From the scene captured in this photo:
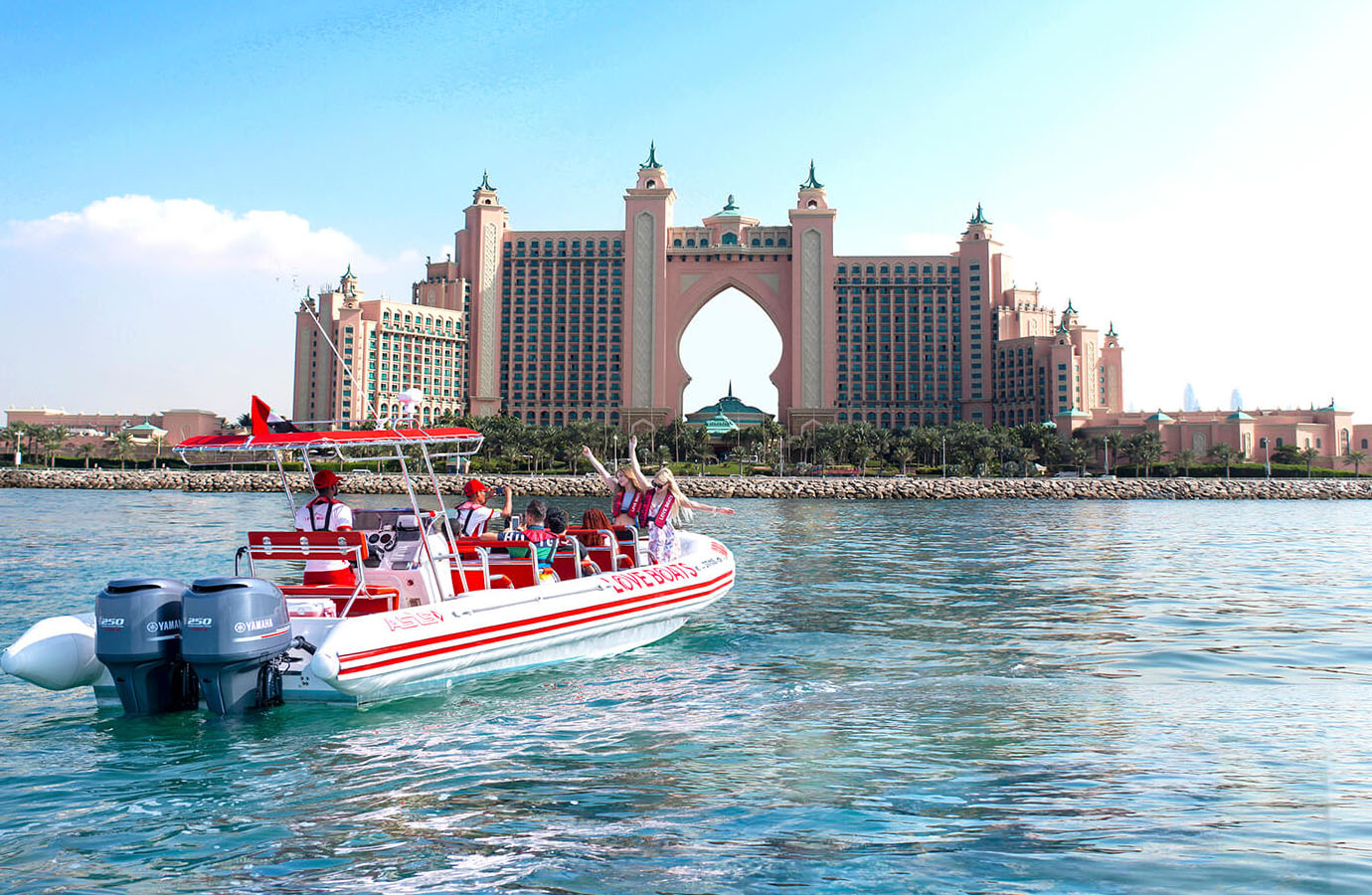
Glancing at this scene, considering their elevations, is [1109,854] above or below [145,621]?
below

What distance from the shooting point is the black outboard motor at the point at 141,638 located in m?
6.86

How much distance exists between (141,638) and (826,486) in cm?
6696

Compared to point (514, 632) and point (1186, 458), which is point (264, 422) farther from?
point (1186, 458)

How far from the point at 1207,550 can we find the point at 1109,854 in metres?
23.3

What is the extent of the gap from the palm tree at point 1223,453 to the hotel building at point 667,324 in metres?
24.5

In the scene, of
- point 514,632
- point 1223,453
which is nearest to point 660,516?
point 514,632

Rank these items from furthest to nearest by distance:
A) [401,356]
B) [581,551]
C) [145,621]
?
1. [401,356]
2. [581,551]
3. [145,621]

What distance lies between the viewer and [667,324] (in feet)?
408

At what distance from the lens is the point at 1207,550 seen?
25.4 meters

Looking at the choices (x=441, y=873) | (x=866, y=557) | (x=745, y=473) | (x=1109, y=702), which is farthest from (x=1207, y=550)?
(x=745, y=473)

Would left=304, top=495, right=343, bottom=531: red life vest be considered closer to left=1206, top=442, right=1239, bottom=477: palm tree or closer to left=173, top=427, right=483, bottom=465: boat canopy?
left=173, top=427, right=483, bottom=465: boat canopy

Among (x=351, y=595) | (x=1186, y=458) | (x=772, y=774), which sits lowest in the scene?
(x=772, y=774)

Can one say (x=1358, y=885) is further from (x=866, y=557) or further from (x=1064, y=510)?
(x=1064, y=510)

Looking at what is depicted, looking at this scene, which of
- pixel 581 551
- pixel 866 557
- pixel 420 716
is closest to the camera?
pixel 420 716
